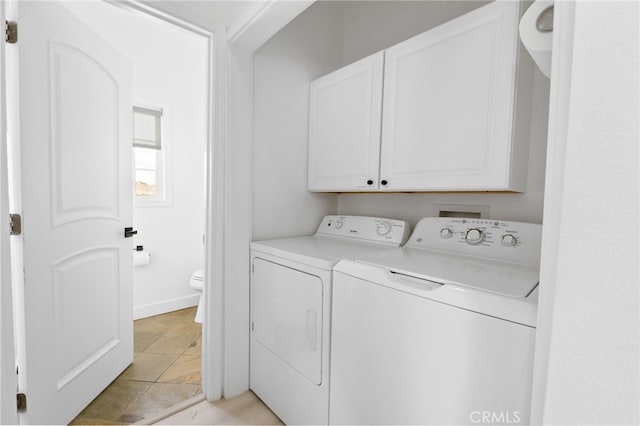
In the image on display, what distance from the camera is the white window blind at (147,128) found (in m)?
2.69

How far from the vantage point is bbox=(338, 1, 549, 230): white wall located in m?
1.25

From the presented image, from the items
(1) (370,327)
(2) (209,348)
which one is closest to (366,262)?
(1) (370,327)

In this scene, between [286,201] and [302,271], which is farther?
[286,201]

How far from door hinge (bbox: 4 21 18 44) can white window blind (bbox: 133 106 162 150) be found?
1.54 meters

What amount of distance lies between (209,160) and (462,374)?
4.85 ft

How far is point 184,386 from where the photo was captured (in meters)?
1.83

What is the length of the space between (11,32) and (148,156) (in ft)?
5.62

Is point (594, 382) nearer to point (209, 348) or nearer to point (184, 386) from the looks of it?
point (209, 348)

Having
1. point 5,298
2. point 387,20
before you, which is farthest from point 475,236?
point 5,298

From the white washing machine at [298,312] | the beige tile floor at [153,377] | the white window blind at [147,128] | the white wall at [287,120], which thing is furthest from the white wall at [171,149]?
the white washing machine at [298,312]

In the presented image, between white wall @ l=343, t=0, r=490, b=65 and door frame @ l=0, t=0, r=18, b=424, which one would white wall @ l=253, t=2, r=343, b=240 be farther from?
door frame @ l=0, t=0, r=18, b=424

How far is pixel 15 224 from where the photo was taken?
120cm

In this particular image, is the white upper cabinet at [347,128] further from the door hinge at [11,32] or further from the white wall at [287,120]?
the door hinge at [11,32]

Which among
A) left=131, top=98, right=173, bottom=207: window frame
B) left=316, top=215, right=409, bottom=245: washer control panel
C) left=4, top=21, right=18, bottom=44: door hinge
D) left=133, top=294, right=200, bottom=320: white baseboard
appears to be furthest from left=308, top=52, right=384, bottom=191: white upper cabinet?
left=133, top=294, right=200, bottom=320: white baseboard
